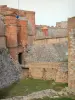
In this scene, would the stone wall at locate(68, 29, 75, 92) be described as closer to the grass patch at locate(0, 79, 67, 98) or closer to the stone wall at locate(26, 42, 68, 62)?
the grass patch at locate(0, 79, 67, 98)

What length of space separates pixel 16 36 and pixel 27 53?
293 centimetres

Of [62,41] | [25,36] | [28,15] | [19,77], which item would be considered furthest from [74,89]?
[28,15]

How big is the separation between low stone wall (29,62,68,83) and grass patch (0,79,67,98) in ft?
1.78

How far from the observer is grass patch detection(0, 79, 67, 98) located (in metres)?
15.8

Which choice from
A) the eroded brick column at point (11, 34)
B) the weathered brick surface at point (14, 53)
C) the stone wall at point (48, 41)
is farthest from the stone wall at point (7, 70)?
the stone wall at point (48, 41)

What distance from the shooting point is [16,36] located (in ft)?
74.4

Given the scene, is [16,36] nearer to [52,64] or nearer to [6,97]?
[52,64]

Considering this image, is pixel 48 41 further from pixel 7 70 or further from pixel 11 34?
pixel 7 70

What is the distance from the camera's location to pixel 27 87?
1728 cm

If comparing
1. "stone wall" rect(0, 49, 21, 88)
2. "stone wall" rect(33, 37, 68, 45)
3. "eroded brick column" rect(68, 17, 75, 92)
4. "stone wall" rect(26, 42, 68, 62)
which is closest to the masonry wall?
"stone wall" rect(33, 37, 68, 45)

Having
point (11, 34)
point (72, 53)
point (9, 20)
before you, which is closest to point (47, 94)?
point (72, 53)

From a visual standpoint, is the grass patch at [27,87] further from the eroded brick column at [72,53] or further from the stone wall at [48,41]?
the stone wall at [48,41]

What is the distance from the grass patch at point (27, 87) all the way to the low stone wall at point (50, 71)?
54cm

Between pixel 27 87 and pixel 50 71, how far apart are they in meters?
3.02
